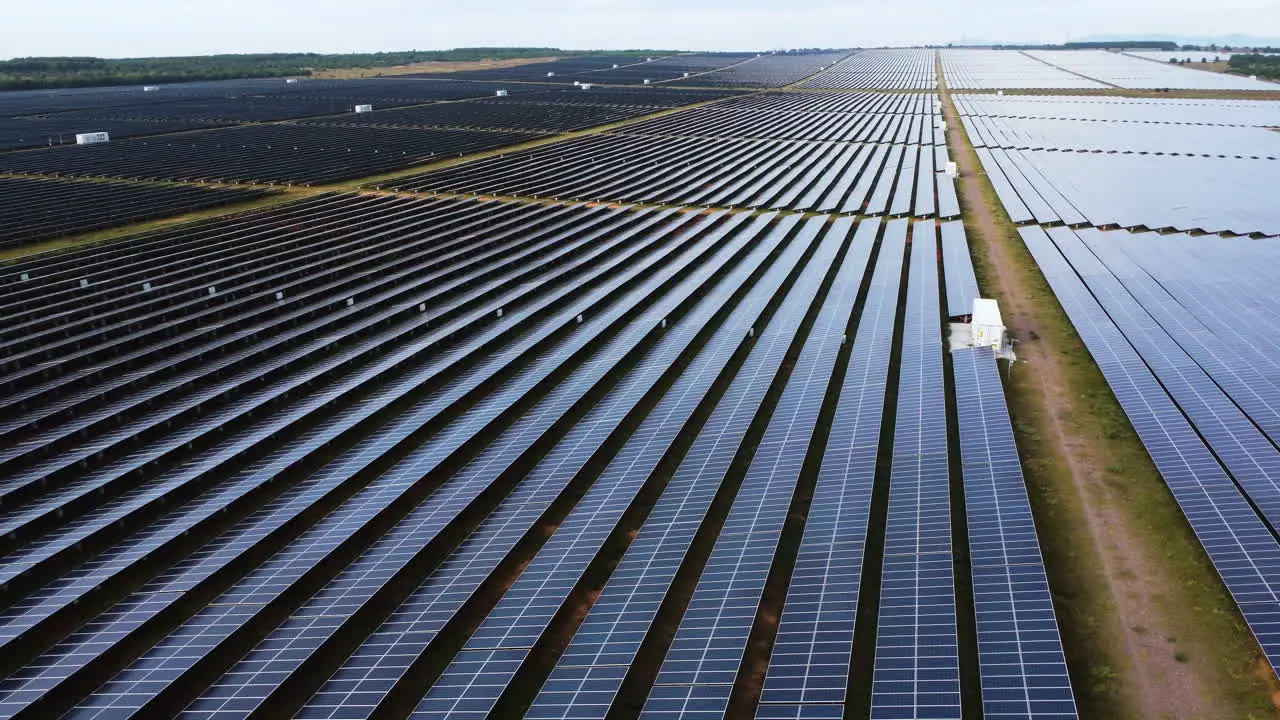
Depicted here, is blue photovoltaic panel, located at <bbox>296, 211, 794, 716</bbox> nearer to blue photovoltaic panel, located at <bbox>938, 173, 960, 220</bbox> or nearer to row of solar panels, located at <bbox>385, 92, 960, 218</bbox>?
blue photovoltaic panel, located at <bbox>938, 173, 960, 220</bbox>

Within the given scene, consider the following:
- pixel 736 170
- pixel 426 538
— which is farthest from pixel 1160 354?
pixel 736 170

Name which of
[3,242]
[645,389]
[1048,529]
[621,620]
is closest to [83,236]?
[3,242]

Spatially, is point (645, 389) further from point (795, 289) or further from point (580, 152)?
point (580, 152)

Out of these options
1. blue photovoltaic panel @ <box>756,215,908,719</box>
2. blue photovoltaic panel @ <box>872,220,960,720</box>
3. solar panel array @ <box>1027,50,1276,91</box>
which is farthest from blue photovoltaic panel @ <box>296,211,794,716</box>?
solar panel array @ <box>1027,50,1276,91</box>

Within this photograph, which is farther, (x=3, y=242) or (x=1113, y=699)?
(x=3, y=242)

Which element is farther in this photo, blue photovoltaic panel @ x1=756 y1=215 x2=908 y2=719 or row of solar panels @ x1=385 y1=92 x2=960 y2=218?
row of solar panels @ x1=385 y1=92 x2=960 y2=218

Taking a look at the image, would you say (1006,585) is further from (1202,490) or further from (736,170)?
(736,170)
